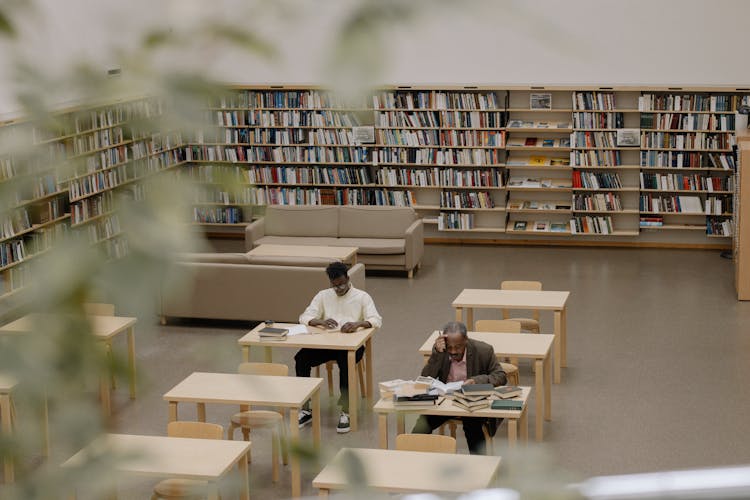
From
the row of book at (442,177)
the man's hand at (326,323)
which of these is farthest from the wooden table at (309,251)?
the man's hand at (326,323)

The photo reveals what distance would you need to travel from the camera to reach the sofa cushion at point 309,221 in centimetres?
1320

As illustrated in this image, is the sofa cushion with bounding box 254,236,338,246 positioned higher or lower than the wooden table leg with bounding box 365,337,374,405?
higher

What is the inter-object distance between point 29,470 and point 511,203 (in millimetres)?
14051

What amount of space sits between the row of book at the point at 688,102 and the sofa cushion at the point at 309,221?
448 cm

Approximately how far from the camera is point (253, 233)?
12836mm

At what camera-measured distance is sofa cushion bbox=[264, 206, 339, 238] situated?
13.2m

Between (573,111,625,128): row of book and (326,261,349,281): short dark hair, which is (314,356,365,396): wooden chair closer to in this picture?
(326,261,349,281): short dark hair

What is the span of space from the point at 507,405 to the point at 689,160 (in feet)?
28.7

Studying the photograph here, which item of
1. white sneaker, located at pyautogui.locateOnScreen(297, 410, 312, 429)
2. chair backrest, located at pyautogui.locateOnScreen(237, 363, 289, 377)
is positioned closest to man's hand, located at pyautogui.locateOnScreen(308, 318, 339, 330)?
white sneaker, located at pyautogui.locateOnScreen(297, 410, 312, 429)

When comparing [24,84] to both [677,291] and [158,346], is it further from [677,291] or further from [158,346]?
[677,291]

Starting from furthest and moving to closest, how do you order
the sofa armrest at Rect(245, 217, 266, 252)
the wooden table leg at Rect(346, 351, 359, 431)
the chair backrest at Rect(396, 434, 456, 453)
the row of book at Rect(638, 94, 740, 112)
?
the row of book at Rect(638, 94, 740, 112), the sofa armrest at Rect(245, 217, 266, 252), the wooden table leg at Rect(346, 351, 359, 431), the chair backrest at Rect(396, 434, 456, 453)

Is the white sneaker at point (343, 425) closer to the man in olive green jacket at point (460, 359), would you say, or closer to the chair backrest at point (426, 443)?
the man in olive green jacket at point (460, 359)

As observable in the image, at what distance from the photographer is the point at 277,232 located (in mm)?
13289

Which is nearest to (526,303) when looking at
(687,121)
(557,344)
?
(557,344)
